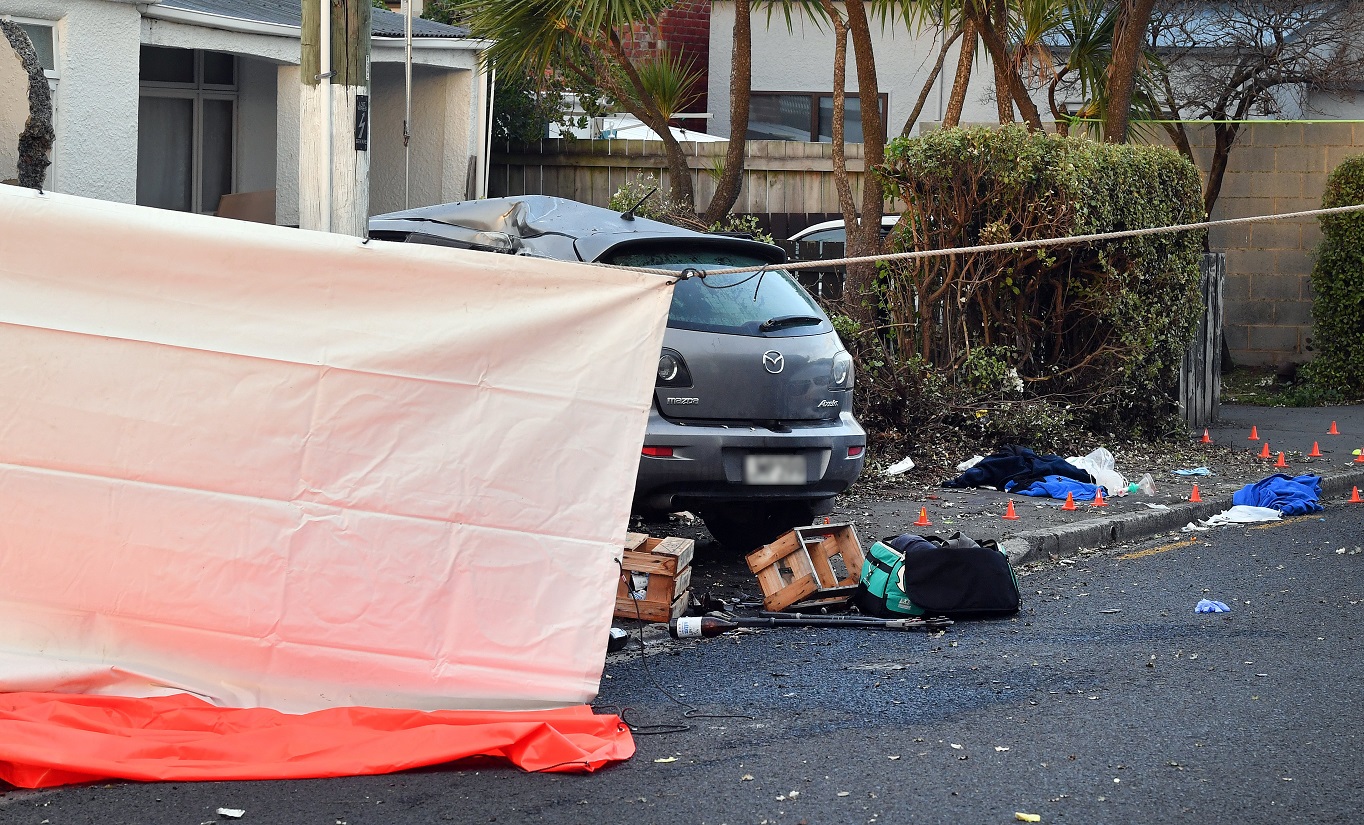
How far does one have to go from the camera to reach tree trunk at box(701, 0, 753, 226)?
13617 mm

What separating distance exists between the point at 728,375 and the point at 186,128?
396 inches

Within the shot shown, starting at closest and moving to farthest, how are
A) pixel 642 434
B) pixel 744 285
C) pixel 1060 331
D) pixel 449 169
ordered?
pixel 642 434 < pixel 744 285 < pixel 1060 331 < pixel 449 169

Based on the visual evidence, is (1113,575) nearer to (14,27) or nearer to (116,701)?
(116,701)

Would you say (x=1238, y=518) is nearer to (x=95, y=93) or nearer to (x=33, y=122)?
(x=33, y=122)

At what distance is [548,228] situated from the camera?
750cm

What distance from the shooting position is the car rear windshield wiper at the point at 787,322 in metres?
7.21

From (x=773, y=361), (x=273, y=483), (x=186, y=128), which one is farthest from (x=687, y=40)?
(x=273, y=483)

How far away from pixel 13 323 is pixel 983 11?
380 inches

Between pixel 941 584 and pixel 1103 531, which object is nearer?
pixel 941 584

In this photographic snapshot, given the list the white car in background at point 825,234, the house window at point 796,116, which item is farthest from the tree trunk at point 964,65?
the house window at point 796,116

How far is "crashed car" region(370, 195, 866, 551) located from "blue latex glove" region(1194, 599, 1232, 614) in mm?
1789

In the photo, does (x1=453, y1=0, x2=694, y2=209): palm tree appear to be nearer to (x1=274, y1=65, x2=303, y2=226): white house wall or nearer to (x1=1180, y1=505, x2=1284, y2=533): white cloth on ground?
(x1=274, y1=65, x2=303, y2=226): white house wall

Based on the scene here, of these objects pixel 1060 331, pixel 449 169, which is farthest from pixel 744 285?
pixel 449 169

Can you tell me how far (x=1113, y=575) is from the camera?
26.0 feet
